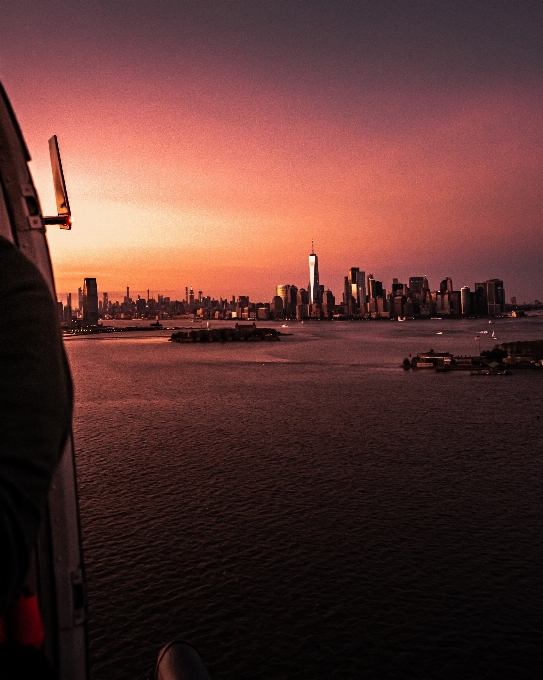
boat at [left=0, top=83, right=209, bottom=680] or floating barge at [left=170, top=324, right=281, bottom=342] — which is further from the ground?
boat at [left=0, top=83, right=209, bottom=680]

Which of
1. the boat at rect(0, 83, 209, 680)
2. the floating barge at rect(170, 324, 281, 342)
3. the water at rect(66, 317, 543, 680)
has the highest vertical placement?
the boat at rect(0, 83, 209, 680)

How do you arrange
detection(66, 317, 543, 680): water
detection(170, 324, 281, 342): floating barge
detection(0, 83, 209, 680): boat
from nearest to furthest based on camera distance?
1. detection(0, 83, 209, 680): boat
2. detection(66, 317, 543, 680): water
3. detection(170, 324, 281, 342): floating barge

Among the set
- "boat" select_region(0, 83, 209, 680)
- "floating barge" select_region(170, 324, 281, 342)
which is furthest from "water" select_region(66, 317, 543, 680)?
"floating barge" select_region(170, 324, 281, 342)

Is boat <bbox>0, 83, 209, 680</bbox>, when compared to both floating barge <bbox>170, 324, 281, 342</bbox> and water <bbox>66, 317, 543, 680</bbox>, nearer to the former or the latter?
water <bbox>66, 317, 543, 680</bbox>

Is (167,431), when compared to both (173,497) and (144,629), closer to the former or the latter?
(173,497)

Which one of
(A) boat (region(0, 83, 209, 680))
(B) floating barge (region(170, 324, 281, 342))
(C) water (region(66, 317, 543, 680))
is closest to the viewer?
(A) boat (region(0, 83, 209, 680))

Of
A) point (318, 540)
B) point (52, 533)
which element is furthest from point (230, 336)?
point (52, 533)

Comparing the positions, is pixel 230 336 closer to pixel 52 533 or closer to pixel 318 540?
pixel 318 540

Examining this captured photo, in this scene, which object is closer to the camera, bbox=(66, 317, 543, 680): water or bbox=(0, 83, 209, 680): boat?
bbox=(0, 83, 209, 680): boat
